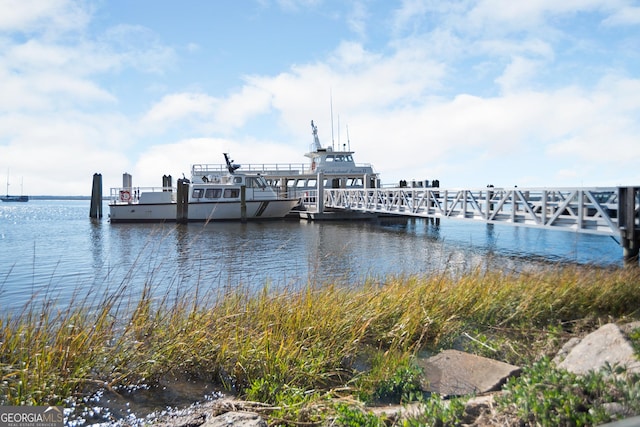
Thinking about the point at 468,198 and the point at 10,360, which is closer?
the point at 10,360

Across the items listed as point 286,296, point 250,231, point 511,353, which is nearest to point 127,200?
point 250,231

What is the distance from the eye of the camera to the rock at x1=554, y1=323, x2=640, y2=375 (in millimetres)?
3318

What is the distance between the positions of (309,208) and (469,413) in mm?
30083

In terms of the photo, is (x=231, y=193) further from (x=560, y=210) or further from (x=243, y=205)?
(x=560, y=210)

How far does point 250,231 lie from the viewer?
24156 mm

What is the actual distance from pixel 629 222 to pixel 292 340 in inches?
363

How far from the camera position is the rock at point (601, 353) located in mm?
3318

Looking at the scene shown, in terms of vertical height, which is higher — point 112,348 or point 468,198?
point 468,198

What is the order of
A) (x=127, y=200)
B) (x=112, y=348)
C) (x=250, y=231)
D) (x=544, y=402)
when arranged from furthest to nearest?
(x=127, y=200) → (x=250, y=231) → (x=112, y=348) → (x=544, y=402)

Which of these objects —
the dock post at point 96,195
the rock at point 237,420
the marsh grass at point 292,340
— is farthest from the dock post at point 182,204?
the rock at point 237,420

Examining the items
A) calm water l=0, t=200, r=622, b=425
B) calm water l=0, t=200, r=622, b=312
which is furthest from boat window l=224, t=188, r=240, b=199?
calm water l=0, t=200, r=622, b=312

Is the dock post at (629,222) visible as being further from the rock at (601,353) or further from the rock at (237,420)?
the rock at (237,420)

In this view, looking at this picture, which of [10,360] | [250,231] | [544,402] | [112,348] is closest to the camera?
[544,402]

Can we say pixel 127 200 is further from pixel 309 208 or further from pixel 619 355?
pixel 619 355
